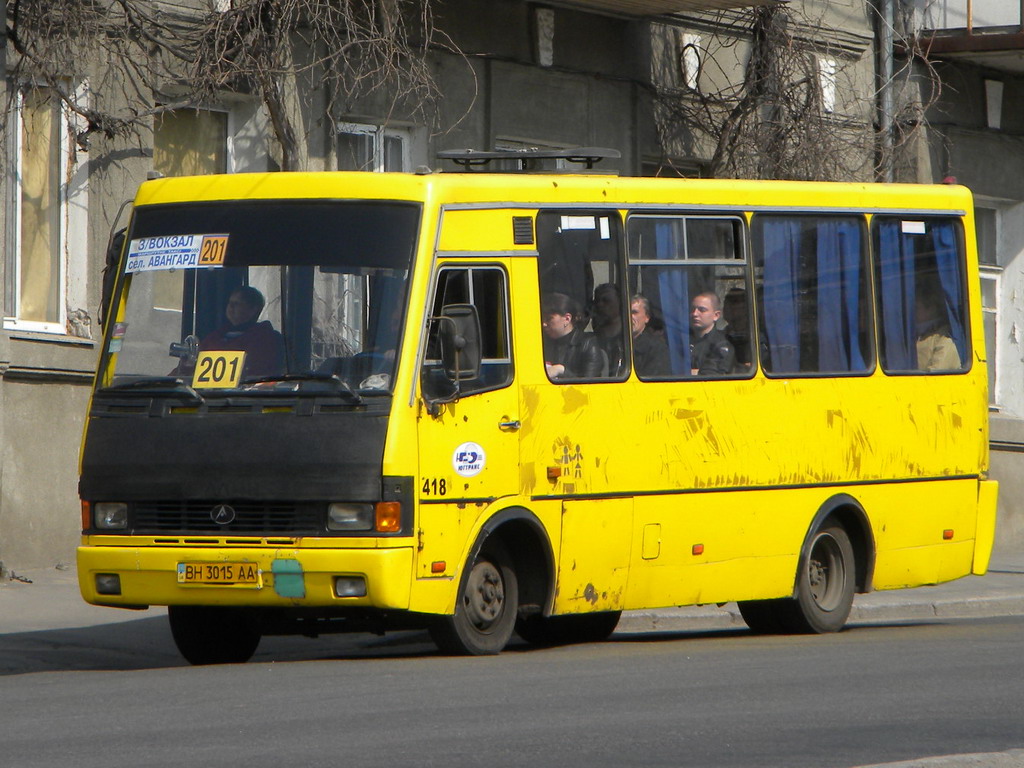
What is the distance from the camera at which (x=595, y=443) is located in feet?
35.7

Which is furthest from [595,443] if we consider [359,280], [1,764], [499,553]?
[1,764]

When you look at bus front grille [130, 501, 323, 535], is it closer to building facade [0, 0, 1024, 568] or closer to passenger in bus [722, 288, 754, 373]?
building facade [0, 0, 1024, 568]

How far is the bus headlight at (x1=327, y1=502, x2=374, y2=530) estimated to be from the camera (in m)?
9.69

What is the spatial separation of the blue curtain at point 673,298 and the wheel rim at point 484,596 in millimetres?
1774

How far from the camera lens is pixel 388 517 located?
9695 mm

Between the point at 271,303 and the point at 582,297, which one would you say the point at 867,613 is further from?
the point at 271,303

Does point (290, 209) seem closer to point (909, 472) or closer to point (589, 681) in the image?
point (589, 681)

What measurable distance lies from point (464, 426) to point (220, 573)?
4.76 ft

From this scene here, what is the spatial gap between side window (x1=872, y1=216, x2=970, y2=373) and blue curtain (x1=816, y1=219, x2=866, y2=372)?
0.23 metres

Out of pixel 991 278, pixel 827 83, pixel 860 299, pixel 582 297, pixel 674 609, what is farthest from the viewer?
pixel 991 278


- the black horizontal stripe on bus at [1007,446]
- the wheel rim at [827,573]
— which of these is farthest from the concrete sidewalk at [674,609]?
the black horizontal stripe on bus at [1007,446]

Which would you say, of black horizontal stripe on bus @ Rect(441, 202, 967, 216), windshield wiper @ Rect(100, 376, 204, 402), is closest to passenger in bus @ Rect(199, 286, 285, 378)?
windshield wiper @ Rect(100, 376, 204, 402)

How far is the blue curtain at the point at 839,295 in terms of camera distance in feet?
40.6

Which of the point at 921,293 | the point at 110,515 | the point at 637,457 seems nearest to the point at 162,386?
the point at 110,515
